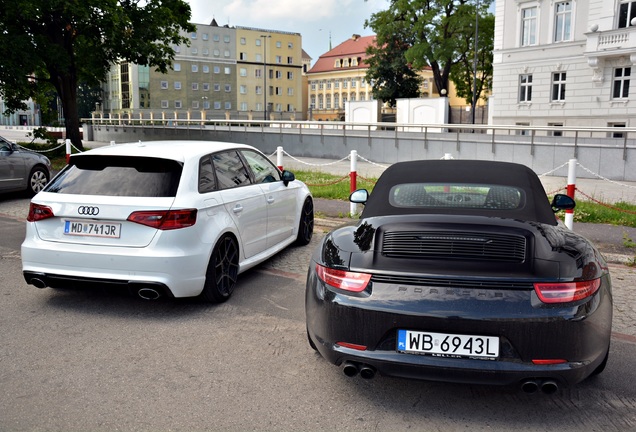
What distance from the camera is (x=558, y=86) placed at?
39531 millimetres

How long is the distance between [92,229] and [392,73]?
208 ft

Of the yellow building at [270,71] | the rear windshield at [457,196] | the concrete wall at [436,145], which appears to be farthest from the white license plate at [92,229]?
the yellow building at [270,71]

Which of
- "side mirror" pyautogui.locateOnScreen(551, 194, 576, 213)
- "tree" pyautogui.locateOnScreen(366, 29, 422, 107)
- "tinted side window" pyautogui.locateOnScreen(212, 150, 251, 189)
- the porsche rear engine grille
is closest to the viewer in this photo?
the porsche rear engine grille

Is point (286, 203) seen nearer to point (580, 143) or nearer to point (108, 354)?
point (108, 354)

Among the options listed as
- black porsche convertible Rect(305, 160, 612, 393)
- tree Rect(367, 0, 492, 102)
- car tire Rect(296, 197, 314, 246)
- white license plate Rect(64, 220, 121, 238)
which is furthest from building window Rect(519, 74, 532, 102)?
black porsche convertible Rect(305, 160, 612, 393)

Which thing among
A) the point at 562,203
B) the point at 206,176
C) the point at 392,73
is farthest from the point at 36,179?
the point at 392,73

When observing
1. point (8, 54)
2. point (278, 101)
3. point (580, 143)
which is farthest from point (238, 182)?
point (278, 101)

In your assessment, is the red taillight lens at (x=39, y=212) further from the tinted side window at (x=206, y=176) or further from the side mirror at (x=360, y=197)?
the side mirror at (x=360, y=197)

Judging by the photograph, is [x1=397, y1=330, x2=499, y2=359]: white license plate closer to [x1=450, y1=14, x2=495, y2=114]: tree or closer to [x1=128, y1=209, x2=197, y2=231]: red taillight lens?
[x1=128, y1=209, x2=197, y2=231]: red taillight lens

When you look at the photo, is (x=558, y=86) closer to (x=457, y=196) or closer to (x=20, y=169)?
(x=20, y=169)

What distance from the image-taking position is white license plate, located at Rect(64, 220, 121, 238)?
17.3 feet

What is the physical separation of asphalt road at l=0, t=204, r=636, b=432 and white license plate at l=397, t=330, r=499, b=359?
0.45m

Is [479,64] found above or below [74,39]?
above

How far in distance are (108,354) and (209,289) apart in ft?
4.24
